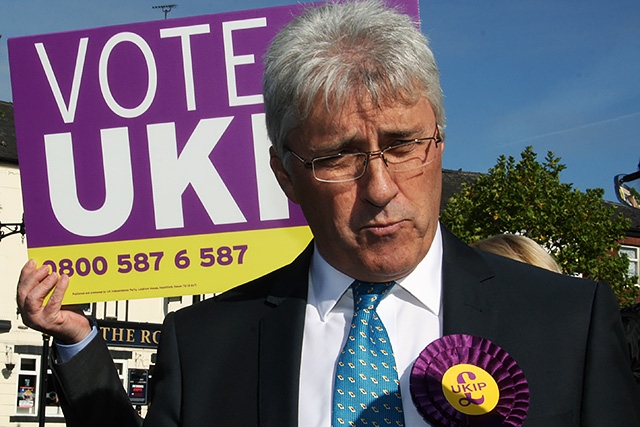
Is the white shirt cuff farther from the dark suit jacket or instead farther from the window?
the window

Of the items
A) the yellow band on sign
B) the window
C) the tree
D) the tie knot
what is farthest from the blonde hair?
the window

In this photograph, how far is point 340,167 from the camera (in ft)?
7.25

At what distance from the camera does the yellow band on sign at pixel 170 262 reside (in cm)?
338

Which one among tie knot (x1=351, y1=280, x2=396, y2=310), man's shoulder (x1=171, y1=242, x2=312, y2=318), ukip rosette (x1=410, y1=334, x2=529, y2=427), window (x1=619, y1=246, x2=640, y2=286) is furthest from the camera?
window (x1=619, y1=246, x2=640, y2=286)

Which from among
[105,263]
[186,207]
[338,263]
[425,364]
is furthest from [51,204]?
[425,364]

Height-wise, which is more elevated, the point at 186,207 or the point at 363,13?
the point at 363,13

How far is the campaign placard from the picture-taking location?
342 centimetres

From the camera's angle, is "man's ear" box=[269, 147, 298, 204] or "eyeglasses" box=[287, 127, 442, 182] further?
"man's ear" box=[269, 147, 298, 204]

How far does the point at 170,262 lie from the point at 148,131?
483 mm

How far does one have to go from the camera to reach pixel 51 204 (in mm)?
3525

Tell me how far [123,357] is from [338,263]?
31.0 metres

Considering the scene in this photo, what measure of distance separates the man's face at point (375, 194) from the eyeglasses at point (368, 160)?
1 centimetres

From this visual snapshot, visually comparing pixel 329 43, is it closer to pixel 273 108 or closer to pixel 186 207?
pixel 273 108

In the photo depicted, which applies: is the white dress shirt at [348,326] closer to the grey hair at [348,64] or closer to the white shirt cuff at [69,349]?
the grey hair at [348,64]
